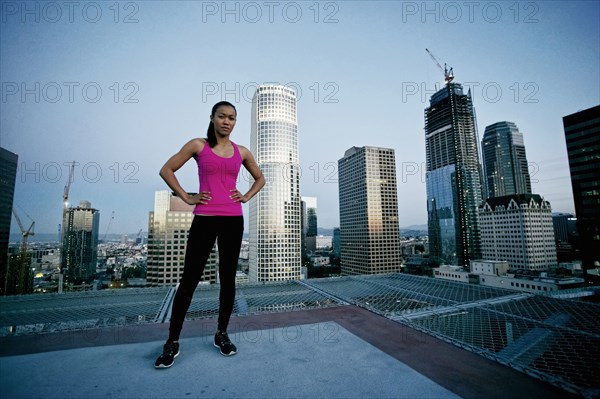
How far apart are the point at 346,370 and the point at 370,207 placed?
137460 mm

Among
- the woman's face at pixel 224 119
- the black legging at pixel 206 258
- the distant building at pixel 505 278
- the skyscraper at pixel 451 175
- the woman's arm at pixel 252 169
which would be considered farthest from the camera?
the skyscraper at pixel 451 175

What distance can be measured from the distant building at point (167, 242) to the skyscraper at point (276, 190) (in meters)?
23.7

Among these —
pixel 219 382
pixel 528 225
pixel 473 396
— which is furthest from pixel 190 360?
pixel 528 225

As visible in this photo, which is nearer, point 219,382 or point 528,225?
point 219,382

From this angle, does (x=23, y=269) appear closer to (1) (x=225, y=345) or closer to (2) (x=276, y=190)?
(2) (x=276, y=190)

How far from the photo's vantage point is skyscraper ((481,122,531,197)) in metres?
189

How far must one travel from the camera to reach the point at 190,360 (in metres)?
2.82

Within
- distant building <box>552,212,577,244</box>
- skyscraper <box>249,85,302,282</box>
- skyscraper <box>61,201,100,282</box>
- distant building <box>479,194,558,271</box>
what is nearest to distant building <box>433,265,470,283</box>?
distant building <box>479,194,558,271</box>

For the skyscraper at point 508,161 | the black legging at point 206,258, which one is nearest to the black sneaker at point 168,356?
the black legging at point 206,258

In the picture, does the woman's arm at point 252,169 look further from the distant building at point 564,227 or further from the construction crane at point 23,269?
the distant building at point 564,227

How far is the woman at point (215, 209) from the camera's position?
126 inches

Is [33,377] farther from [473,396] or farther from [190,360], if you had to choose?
[473,396]

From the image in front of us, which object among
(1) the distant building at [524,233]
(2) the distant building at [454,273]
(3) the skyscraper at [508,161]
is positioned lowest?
(2) the distant building at [454,273]

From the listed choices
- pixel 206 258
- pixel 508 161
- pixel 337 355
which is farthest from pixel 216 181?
pixel 508 161
